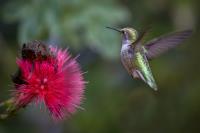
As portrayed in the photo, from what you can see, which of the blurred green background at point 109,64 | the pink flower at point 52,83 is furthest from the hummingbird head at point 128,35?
the blurred green background at point 109,64

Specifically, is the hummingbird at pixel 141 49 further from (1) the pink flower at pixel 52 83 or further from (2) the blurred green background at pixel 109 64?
(2) the blurred green background at pixel 109 64

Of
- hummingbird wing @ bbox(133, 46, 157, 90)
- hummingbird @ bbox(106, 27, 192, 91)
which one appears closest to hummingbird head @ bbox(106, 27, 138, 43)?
hummingbird @ bbox(106, 27, 192, 91)

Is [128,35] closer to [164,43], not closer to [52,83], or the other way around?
[164,43]

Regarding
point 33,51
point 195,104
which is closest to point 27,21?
point 33,51

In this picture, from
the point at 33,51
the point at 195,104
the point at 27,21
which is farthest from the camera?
the point at 195,104

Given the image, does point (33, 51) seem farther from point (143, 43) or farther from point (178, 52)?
point (178, 52)

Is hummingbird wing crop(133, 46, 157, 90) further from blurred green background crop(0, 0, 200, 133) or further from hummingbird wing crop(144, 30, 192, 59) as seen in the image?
blurred green background crop(0, 0, 200, 133)

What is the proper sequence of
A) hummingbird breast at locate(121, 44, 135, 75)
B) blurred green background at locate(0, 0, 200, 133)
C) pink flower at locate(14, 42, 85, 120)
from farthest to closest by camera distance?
blurred green background at locate(0, 0, 200, 133) < hummingbird breast at locate(121, 44, 135, 75) < pink flower at locate(14, 42, 85, 120)
